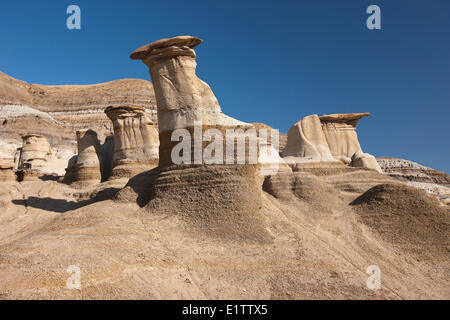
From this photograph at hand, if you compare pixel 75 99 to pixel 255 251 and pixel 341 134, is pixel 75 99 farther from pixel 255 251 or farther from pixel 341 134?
pixel 255 251

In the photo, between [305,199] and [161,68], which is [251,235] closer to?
[305,199]

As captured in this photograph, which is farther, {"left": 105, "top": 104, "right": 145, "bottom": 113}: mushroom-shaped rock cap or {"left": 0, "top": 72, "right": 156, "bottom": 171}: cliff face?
{"left": 0, "top": 72, "right": 156, "bottom": 171}: cliff face

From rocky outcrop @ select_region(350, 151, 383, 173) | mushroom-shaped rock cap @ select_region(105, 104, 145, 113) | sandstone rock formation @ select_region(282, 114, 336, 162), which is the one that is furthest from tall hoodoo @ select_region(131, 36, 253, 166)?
rocky outcrop @ select_region(350, 151, 383, 173)

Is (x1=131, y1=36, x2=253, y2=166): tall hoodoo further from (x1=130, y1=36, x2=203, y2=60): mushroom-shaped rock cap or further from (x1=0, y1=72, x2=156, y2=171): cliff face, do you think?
(x1=0, y1=72, x2=156, y2=171): cliff face

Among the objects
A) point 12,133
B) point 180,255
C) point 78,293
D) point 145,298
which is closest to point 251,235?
point 180,255

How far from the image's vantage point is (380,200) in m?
11.4

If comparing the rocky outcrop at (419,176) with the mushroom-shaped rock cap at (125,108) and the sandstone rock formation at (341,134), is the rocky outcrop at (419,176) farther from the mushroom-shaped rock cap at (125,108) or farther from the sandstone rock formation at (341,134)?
the mushroom-shaped rock cap at (125,108)

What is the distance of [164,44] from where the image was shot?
36.8ft

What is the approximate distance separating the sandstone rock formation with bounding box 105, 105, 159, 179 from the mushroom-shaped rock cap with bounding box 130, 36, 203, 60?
25.0 feet

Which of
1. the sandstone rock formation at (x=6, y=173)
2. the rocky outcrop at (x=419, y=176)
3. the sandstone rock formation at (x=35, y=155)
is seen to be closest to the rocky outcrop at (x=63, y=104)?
the sandstone rock formation at (x=35, y=155)

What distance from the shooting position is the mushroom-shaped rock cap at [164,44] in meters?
11.1

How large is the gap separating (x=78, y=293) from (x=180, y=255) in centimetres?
251

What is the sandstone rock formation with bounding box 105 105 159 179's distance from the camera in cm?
1823

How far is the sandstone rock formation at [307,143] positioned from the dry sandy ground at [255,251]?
7.36 meters
